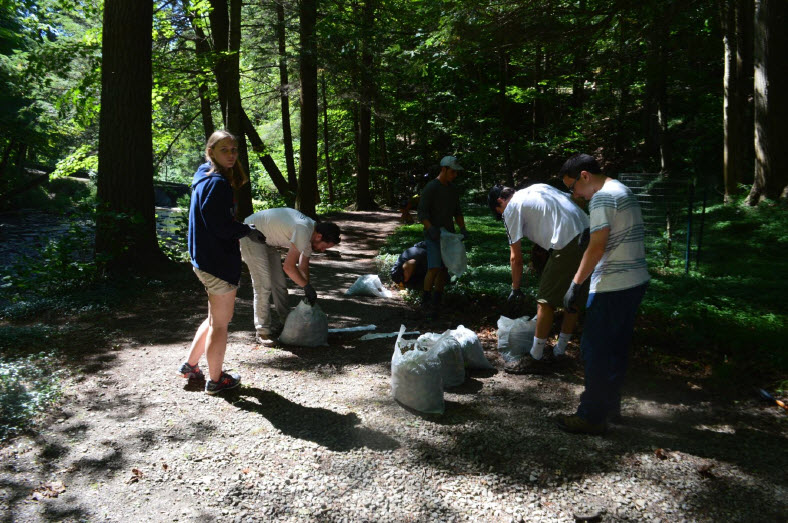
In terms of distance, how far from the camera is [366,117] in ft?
70.1

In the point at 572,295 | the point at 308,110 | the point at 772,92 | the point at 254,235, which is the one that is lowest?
the point at 572,295

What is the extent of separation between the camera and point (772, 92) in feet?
32.6

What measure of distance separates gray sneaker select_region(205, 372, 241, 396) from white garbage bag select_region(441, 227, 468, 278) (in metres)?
3.24

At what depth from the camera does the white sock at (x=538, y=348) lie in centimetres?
499

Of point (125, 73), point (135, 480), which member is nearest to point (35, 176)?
point (125, 73)

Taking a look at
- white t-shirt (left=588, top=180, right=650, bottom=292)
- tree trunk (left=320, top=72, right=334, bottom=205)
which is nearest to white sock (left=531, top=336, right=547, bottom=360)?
white t-shirt (left=588, top=180, right=650, bottom=292)

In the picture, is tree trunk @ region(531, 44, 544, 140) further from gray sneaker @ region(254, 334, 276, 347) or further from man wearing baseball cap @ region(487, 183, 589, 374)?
gray sneaker @ region(254, 334, 276, 347)

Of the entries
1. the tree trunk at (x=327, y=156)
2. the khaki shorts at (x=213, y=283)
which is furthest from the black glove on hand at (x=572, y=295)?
the tree trunk at (x=327, y=156)

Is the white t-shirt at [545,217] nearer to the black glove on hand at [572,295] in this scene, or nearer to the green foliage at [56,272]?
the black glove on hand at [572,295]

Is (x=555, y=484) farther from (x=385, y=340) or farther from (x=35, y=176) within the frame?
(x=35, y=176)

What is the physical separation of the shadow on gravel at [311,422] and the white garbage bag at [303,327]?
1069mm

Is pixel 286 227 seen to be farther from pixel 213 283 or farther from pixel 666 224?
pixel 666 224

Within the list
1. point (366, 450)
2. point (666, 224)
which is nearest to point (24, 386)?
point (366, 450)

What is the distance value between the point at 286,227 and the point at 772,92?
9.81 meters
